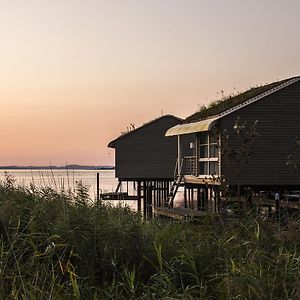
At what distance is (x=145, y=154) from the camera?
36.0 meters

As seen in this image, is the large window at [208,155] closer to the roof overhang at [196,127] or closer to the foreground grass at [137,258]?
the roof overhang at [196,127]

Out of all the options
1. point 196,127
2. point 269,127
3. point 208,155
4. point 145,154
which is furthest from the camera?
point 145,154

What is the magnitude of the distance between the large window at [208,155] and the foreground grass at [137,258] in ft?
51.9

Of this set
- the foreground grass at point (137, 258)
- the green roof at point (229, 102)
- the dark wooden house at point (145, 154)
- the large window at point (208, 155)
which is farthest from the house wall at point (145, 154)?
the foreground grass at point (137, 258)

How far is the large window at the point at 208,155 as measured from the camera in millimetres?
23500

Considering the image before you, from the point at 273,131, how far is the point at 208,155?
2.71 m

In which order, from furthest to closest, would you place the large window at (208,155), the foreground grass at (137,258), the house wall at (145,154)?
the house wall at (145,154)
the large window at (208,155)
the foreground grass at (137,258)

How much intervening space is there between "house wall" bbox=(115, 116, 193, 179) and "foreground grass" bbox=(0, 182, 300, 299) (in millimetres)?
28123

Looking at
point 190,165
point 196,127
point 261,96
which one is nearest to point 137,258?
point 261,96

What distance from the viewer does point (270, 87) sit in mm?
23906

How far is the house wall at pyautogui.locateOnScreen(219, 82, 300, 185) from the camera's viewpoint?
23219 millimetres

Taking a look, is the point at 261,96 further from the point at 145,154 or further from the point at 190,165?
the point at 145,154

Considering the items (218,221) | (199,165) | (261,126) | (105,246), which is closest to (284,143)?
(261,126)

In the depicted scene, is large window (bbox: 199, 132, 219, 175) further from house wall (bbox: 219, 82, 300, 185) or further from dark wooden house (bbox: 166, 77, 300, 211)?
house wall (bbox: 219, 82, 300, 185)
